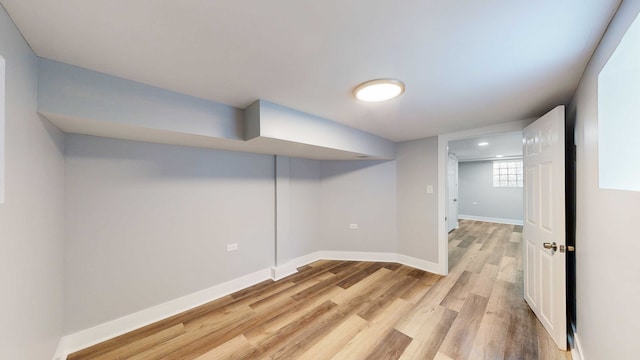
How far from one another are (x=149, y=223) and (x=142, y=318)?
0.91m

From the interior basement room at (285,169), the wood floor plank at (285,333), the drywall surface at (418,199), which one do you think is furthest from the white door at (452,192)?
the wood floor plank at (285,333)

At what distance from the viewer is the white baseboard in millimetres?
1760

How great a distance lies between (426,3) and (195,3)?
3.19 ft

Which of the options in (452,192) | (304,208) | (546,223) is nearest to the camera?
(546,223)

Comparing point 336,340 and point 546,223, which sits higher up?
point 546,223

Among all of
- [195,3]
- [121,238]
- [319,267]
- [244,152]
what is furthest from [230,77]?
[319,267]

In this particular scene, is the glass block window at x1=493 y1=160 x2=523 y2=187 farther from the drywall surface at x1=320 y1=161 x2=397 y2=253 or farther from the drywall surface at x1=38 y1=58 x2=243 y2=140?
the drywall surface at x1=38 y1=58 x2=243 y2=140

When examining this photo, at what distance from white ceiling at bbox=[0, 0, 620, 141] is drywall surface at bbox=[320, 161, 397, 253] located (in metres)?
2.04

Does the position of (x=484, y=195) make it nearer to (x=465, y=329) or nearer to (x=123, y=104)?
(x=465, y=329)

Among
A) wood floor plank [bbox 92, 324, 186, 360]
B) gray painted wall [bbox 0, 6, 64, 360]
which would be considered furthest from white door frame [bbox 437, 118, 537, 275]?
gray painted wall [bbox 0, 6, 64, 360]

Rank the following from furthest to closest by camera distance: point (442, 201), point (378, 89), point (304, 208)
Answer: point (304, 208), point (442, 201), point (378, 89)

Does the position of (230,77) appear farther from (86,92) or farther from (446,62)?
(446,62)

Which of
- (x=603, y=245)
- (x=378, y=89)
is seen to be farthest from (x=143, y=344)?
(x=603, y=245)

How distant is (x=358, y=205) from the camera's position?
12.5ft
